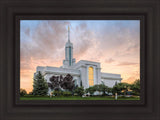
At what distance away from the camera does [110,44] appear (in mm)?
11414

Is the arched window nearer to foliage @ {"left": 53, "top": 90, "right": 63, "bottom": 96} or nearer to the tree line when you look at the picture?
the tree line

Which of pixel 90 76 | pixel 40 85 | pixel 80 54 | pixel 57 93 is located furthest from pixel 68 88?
pixel 80 54

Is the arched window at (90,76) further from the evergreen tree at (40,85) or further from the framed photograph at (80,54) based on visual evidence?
the evergreen tree at (40,85)

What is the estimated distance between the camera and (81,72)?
10844 millimetres

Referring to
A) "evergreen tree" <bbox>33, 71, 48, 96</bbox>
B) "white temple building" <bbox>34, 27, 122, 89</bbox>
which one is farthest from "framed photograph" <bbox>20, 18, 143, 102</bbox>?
"evergreen tree" <bbox>33, 71, 48, 96</bbox>

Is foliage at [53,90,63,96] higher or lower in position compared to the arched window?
lower

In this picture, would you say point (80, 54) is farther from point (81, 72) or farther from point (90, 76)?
point (81, 72)

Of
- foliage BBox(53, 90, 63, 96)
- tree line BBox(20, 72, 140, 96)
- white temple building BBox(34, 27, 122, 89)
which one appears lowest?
foliage BBox(53, 90, 63, 96)

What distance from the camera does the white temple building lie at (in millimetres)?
9977

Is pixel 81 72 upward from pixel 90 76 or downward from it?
upward

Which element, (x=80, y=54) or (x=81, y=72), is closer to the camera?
(x=81, y=72)
